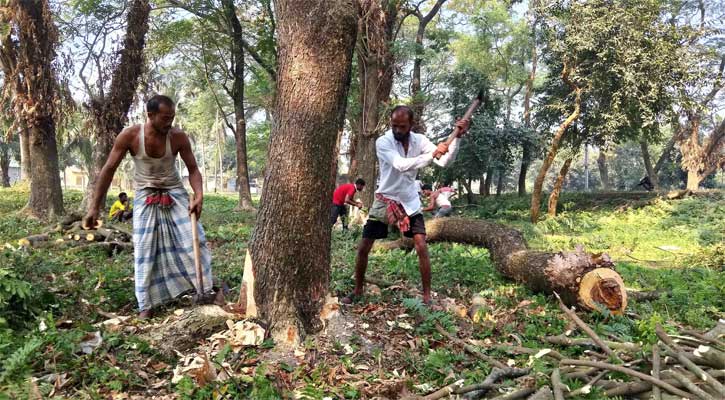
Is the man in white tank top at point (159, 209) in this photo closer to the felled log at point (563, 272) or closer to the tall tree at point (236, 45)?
the felled log at point (563, 272)

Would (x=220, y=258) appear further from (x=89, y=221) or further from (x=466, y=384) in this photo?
(x=466, y=384)

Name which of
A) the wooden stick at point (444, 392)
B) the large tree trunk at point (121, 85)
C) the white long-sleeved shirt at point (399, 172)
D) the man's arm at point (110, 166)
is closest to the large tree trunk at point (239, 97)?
the large tree trunk at point (121, 85)

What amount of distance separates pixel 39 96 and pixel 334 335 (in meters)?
10.6

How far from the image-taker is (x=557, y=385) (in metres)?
2.35

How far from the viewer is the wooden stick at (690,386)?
1978mm

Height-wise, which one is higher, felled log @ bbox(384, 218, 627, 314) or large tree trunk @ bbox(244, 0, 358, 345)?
large tree trunk @ bbox(244, 0, 358, 345)

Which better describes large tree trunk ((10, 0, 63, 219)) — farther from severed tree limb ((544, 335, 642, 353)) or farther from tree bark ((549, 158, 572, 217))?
tree bark ((549, 158, 572, 217))

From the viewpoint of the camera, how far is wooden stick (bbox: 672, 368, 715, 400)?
198 centimetres

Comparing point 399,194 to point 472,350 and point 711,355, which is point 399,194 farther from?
point 711,355

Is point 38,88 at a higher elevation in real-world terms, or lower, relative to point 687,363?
higher

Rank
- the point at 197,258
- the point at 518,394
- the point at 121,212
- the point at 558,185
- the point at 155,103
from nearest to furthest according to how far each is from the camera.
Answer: the point at 518,394 → the point at 155,103 → the point at 197,258 → the point at 121,212 → the point at 558,185

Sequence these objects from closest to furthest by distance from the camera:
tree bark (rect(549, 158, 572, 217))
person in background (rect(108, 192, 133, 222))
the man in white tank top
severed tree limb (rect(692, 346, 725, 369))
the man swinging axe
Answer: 1. severed tree limb (rect(692, 346, 725, 369))
2. the man in white tank top
3. the man swinging axe
4. person in background (rect(108, 192, 133, 222))
5. tree bark (rect(549, 158, 572, 217))

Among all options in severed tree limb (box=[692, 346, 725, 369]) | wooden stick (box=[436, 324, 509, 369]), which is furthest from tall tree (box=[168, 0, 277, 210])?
severed tree limb (box=[692, 346, 725, 369])

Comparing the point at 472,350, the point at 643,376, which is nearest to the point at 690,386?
the point at 643,376
